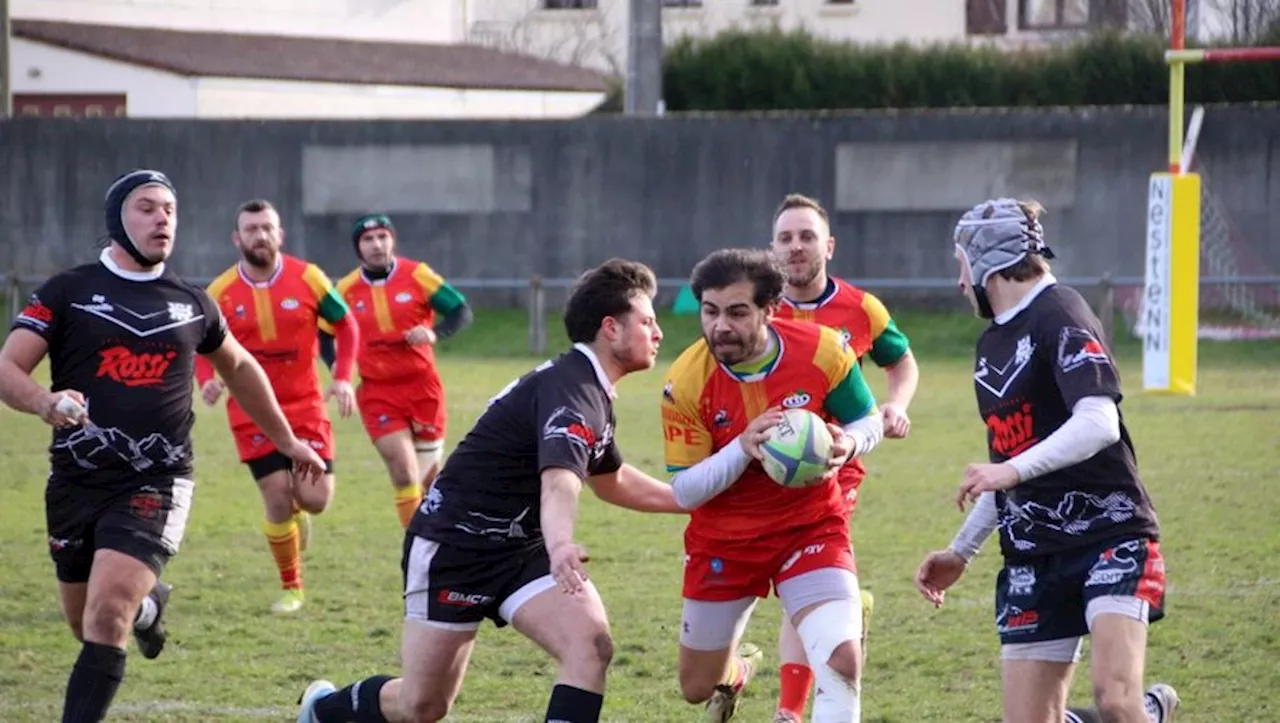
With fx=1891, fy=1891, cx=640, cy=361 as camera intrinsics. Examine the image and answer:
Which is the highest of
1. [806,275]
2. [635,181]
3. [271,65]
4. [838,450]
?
[271,65]

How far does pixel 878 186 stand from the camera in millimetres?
25812

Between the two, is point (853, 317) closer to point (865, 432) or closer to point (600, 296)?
point (865, 432)

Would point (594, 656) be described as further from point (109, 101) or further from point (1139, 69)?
point (109, 101)

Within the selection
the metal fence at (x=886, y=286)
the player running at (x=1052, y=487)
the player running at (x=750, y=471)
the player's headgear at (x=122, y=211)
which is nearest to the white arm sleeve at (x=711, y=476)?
the player running at (x=750, y=471)

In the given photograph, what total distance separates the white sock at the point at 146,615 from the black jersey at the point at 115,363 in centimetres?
108

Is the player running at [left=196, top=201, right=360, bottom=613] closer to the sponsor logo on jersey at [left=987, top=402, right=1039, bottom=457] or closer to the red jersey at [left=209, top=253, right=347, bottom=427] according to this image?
the red jersey at [left=209, top=253, right=347, bottom=427]

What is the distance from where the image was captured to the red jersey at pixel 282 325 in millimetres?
10469

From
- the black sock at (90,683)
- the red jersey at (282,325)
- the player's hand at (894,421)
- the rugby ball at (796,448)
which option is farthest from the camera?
the red jersey at (282,325)

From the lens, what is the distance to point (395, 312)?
1193 centimetres

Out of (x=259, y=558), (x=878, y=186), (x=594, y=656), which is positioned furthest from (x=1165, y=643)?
(x=878, y=186)

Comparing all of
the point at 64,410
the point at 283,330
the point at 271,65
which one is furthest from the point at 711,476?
the point at 271,65

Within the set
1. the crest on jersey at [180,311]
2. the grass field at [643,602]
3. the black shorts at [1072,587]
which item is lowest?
the grass field at [643,602]

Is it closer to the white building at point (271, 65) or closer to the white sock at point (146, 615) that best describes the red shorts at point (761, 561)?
the white sock at point (146, 615)

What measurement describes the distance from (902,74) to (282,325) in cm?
2324
